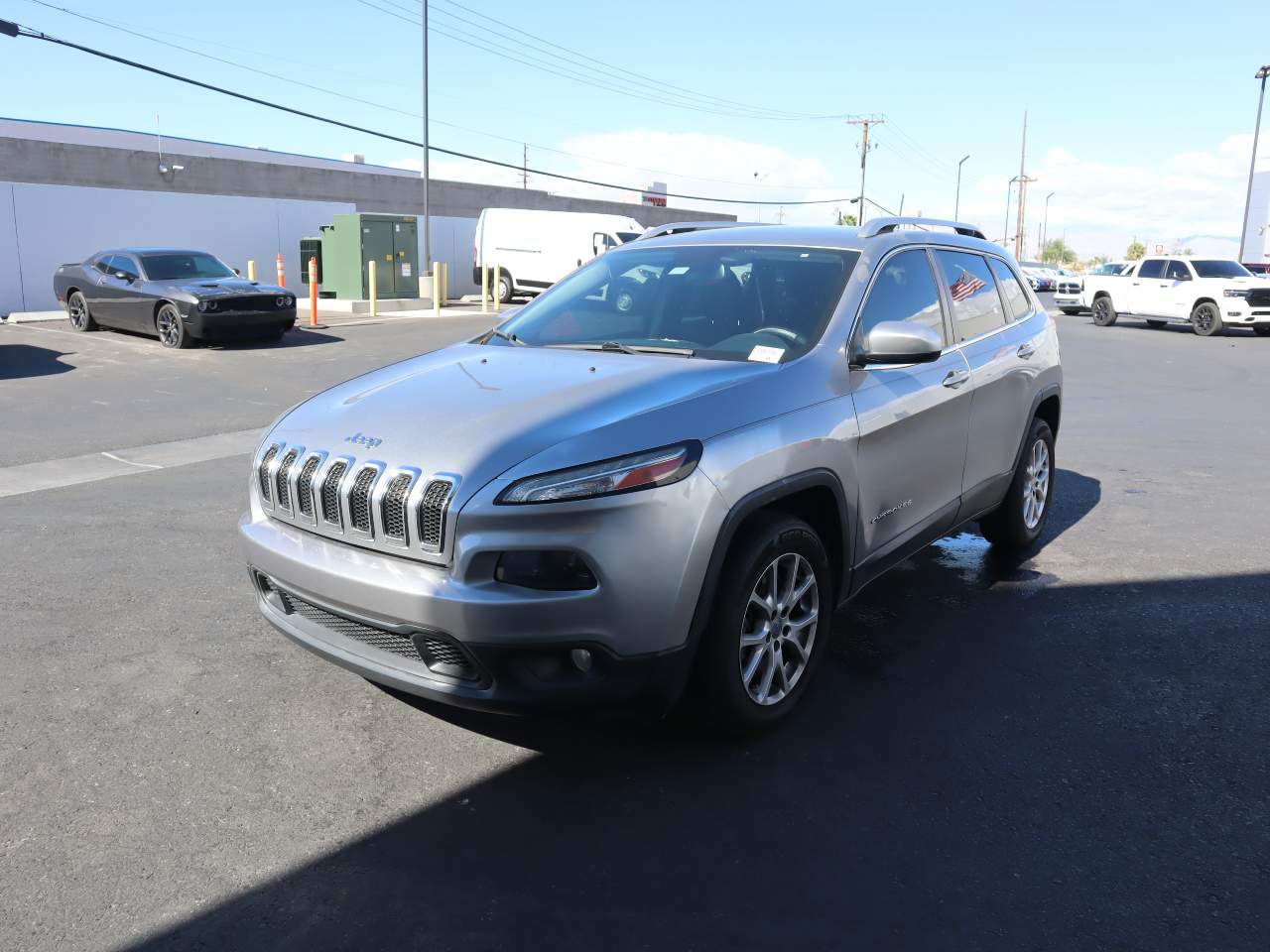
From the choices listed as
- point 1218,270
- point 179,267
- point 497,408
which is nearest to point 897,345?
point 497,408

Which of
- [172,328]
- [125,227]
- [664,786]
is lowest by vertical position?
[664,786]

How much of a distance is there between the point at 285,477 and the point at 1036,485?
435cm

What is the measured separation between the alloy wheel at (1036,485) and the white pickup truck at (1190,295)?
20.4 meters

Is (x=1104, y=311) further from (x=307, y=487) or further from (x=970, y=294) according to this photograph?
(x=307, y=487)

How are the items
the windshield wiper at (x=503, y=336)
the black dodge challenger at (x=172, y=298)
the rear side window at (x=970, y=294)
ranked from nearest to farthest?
the windshield wiper at (x=503, y=336), the rear side window at (x=970, y=294), the black dodge challenger at (x=172, y=298)

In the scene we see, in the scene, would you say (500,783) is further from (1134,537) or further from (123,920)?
(1134,537)

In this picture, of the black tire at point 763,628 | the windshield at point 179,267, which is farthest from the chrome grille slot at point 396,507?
the windshield at point 179,267

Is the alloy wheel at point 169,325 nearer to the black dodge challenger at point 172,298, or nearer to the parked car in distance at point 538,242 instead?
the black dodge challenger at point 172,298

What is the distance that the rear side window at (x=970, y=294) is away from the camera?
496cm

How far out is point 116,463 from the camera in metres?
8.32

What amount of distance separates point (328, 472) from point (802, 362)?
1.69 m

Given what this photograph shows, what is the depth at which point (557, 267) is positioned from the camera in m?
27.7

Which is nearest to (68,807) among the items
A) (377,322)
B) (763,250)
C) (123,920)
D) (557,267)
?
(123,920)

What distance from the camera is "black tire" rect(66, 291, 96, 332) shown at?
17234 millimetres
